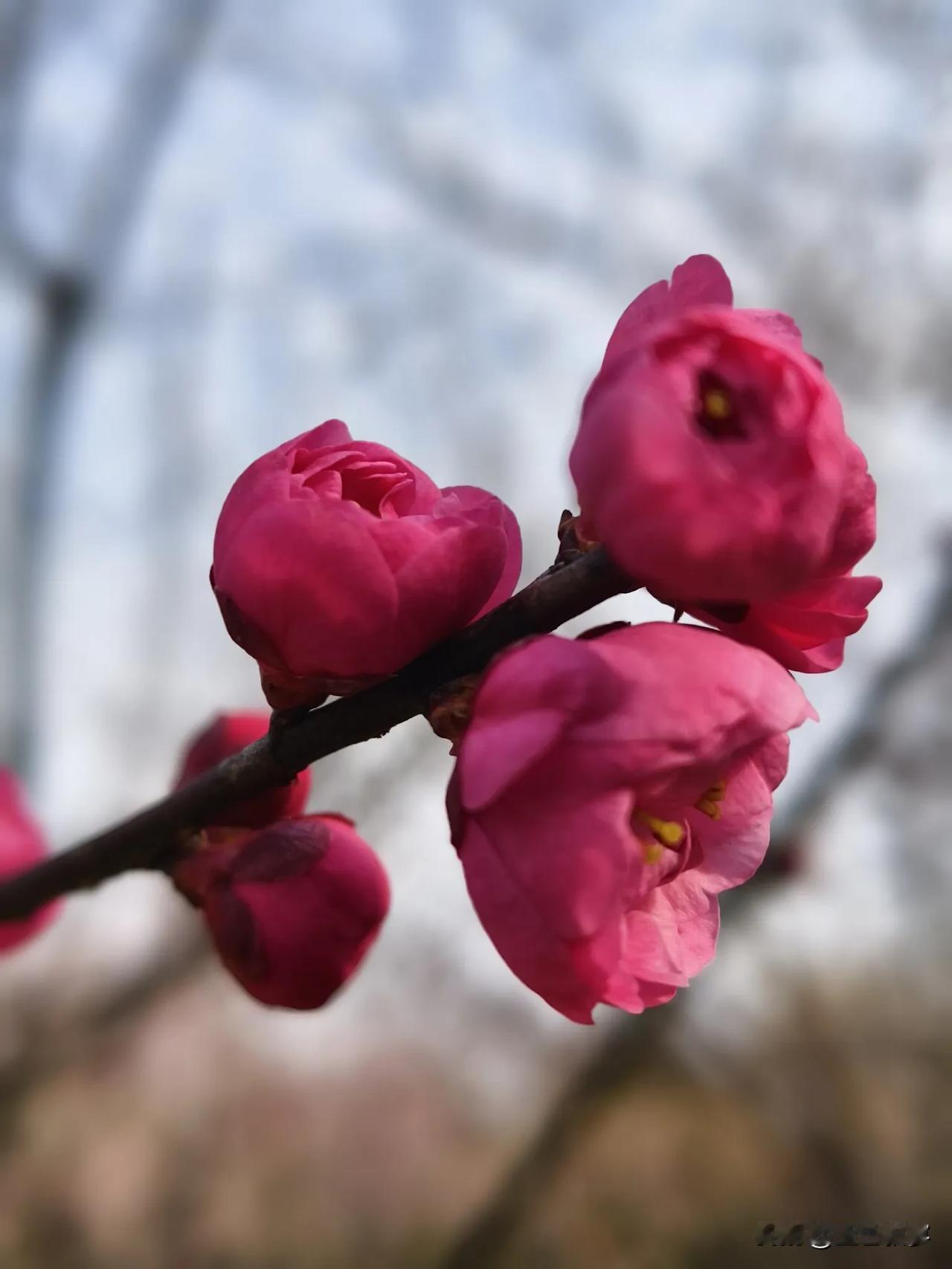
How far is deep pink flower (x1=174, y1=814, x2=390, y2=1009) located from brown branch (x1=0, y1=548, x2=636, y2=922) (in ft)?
0.15

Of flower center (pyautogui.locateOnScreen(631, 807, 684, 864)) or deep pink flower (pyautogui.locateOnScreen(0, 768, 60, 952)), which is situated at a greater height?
deep pink flower (pyautogui.locateOnScreen(0, 768, 60, 952))

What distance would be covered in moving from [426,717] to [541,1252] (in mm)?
4739

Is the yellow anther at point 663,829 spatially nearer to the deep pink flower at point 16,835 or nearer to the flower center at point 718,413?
the flower center at point 718,413

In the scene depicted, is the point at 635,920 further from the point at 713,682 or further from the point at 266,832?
the point at 266,832

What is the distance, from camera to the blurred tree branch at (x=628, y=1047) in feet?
7.91

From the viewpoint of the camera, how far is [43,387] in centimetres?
379

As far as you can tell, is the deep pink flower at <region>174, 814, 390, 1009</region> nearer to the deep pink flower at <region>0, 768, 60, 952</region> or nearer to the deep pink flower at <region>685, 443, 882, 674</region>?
the deep pink flower at <region>685, 443, 882, 674</region>

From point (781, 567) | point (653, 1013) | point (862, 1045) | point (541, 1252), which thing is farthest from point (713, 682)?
Answer: point (862, 1045)

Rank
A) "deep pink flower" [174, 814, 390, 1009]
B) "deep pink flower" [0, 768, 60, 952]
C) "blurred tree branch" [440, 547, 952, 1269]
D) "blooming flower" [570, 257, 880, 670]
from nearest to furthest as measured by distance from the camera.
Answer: "blooming flower" [570, 257, 880, 670] < "deep pink flower" [174, 814, 390, 1009] < "deep pink flower" [0, 768, 60, 952] < "blurred tree branch" [440, 547, 952, 1269]

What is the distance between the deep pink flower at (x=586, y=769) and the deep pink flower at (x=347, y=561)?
52 millimetres

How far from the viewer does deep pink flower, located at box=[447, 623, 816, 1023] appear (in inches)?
Result: 12.7

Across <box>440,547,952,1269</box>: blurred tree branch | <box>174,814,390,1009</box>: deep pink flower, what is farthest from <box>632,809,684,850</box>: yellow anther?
<box>440,547,952,1269</box>: blurred tree branch

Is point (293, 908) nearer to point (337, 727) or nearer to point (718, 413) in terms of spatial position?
point (337, 727)

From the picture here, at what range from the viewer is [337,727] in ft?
1.44
